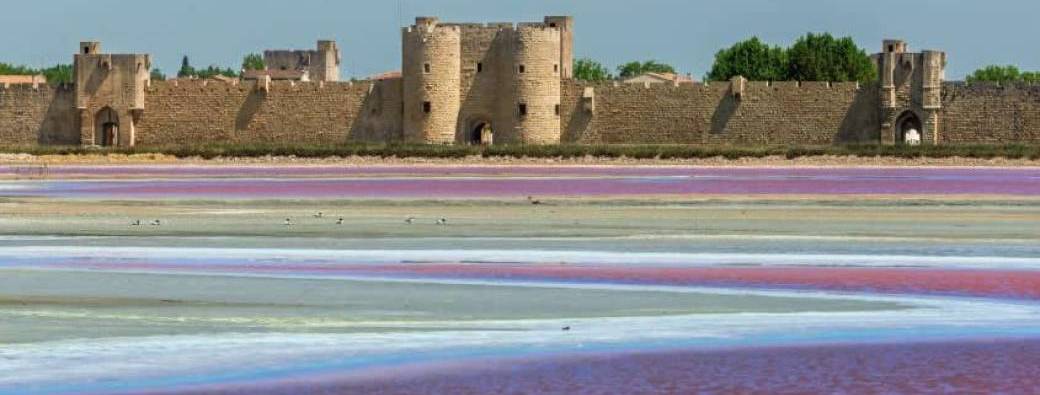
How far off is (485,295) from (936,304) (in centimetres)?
375

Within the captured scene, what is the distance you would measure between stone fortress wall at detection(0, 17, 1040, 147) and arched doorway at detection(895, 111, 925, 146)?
0.07 m

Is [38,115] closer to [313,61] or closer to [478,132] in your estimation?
[478,132]

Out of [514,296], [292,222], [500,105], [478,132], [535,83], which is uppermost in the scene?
[535,83]

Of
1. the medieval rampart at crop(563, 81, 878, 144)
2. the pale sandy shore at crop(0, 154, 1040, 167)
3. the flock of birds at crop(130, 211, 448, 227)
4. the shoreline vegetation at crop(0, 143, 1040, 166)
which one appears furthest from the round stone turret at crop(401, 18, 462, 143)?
the flock of birds at crop(130, 211, 448, 227)

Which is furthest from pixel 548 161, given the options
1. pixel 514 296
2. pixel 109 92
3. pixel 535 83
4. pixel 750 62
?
pixel 514 296

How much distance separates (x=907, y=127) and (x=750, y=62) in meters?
21.6

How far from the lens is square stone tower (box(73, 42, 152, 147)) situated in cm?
6519

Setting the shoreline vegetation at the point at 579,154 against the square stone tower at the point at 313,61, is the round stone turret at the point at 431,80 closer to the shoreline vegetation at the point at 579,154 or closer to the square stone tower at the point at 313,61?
the shoreline vegetation at the point at 579,154

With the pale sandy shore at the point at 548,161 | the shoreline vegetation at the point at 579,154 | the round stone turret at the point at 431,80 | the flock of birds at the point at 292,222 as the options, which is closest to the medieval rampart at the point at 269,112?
the round stone turret at the point at 431,80

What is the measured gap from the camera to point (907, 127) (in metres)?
63.8

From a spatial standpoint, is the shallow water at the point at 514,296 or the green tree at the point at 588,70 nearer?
the shallow water at the point at 514,296

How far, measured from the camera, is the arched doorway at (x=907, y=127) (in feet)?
205

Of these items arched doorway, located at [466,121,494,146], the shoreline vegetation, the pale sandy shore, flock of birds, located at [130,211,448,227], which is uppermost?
arched doorway, located at [466,121,494,146]

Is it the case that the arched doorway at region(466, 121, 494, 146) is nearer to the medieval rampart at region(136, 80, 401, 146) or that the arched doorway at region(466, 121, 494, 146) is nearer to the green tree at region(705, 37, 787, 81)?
the medieval rampart at region(136, 80, 401, 146)
